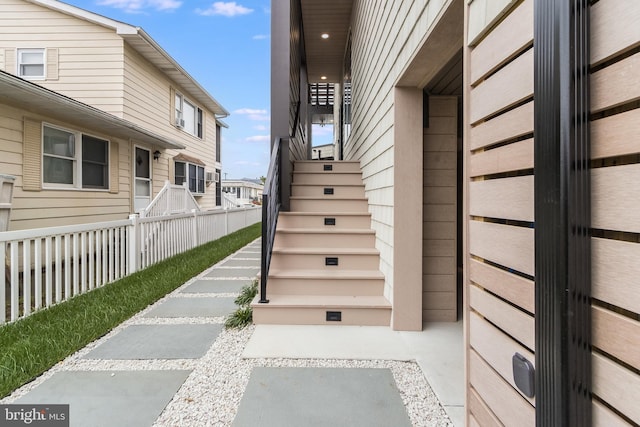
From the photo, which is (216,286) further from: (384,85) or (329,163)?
(384,85)

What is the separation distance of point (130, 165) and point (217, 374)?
22.9 ft

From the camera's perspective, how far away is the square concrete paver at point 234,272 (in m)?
4.56

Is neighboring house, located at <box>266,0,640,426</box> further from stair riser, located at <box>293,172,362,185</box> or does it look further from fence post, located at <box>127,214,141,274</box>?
fence post, located at <box>127,214,141,274</box>

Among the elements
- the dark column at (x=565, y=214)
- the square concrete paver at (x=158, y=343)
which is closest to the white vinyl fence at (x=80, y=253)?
the square concrete paver at (x=158, y=343)

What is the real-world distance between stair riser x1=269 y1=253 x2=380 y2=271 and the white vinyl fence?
2.12 m

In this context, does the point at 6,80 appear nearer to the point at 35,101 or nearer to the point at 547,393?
the point at 35,101

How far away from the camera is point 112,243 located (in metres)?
4.00

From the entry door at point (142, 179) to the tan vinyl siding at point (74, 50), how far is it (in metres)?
1.27

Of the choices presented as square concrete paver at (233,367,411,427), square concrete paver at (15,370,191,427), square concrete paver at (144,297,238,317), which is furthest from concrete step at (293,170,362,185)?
square concrete paver at (15,370,191,427)

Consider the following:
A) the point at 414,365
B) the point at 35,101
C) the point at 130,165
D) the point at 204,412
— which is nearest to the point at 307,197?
the point at 414,365

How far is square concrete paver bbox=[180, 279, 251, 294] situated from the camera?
149 inches

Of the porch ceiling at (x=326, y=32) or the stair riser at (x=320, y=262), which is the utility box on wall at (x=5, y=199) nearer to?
the stair riser at (x=320, y=262)

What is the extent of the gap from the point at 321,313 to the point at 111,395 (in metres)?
1.56

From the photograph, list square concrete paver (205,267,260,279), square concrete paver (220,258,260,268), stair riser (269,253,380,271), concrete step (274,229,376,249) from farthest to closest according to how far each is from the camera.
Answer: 1. square concrete paver (220,258,260,268)
2. square concrete paver (205,267,260,279)
3. concrete step (274,229,376,249)
4. stair riser (269,253,380,271)
